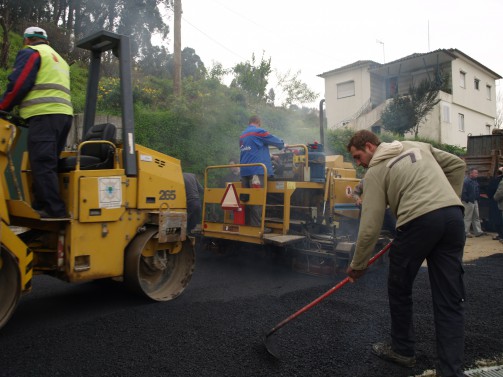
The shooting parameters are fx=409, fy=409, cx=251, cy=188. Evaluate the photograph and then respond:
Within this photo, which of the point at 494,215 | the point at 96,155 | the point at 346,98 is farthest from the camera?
the point at 346,98

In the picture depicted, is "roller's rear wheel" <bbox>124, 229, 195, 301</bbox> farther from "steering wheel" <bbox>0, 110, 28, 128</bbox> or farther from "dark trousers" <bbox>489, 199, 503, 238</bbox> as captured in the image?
Answer: "dark trousers" <bbox>489, 199, 503, 238</bbox>

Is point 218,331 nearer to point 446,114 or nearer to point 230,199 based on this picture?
point 230,199

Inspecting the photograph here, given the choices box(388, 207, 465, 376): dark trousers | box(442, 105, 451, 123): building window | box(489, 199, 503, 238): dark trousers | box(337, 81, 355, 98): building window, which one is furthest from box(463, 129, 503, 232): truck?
box(337, 81, 355, 98): building window

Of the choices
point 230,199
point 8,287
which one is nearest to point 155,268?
point 8,287

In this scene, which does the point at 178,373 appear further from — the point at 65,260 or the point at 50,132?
the point at 50,132

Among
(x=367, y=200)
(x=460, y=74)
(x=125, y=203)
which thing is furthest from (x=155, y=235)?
(x=460, y=74)

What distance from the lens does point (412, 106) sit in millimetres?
20641

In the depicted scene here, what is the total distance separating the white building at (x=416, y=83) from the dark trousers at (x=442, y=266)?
21756 mm

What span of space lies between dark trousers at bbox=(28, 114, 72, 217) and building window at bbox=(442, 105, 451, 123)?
25.0 metres

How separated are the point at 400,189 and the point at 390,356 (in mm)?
1196

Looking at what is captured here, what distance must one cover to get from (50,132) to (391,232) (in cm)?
528

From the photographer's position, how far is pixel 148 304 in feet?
13.5

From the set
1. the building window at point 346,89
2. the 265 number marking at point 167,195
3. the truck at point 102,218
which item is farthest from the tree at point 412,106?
the 265 number marking at point 167,195

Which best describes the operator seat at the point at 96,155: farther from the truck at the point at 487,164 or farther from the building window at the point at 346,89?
the building window at the point at 346,89
